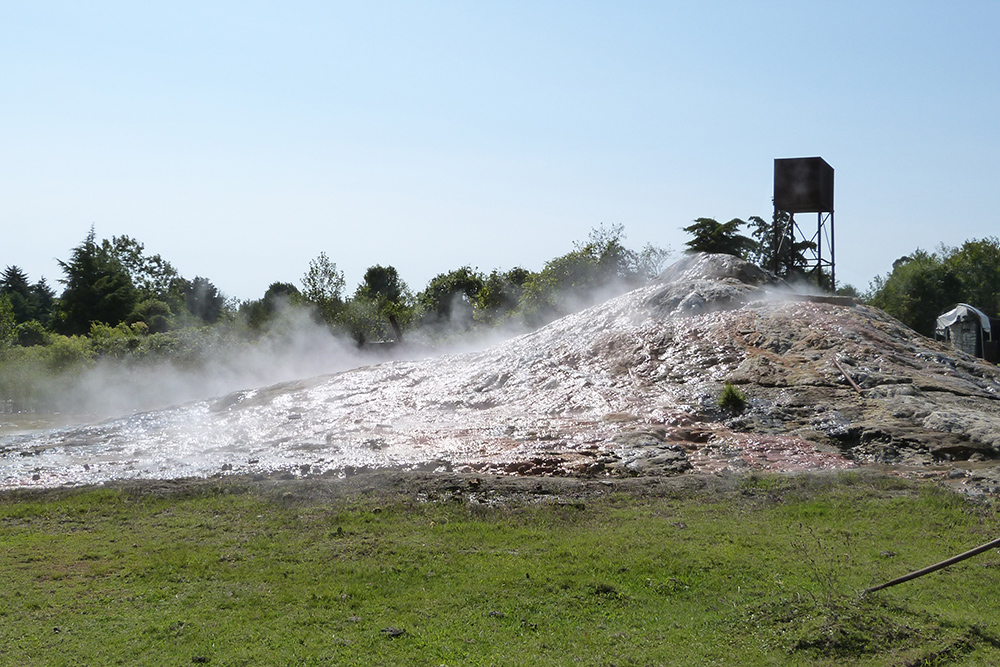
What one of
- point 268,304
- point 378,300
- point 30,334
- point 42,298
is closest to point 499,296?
point 378,300

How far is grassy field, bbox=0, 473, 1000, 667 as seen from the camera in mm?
5594

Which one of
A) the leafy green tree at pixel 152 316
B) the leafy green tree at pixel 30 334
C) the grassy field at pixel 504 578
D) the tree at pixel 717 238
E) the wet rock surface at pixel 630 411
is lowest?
the grassy field at pixel 504 578

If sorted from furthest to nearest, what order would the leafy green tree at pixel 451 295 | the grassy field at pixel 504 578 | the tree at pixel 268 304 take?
the leafy green tree at pixel 451 295 → the tree at pixel 268 304 → the grassy field at pixel 504 578

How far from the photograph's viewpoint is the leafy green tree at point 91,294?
47.8 meters

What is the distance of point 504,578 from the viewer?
22.6 feet

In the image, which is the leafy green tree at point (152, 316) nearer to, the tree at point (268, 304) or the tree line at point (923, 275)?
the tree at point (268, 304)

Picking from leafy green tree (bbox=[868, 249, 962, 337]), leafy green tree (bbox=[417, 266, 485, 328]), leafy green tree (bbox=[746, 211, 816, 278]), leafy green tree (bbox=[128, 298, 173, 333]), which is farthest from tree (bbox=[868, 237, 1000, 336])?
leafy green tree (bbox=[128, 298, 173, 333])

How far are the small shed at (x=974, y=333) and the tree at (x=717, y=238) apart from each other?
586 inches

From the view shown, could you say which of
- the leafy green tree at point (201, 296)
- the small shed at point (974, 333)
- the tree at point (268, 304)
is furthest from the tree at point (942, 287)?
the leafy green tree at point (201, 296)

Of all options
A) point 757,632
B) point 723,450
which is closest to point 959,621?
point 757,632

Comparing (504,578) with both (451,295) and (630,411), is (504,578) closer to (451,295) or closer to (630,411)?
(630,411)

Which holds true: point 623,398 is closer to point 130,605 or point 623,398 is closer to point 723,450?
point 723,450

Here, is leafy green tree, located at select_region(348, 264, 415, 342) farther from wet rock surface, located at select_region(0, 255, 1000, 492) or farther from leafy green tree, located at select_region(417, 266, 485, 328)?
wet rock surface, located at select_region(0, 255, 1000, 492)

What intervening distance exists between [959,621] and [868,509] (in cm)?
301
